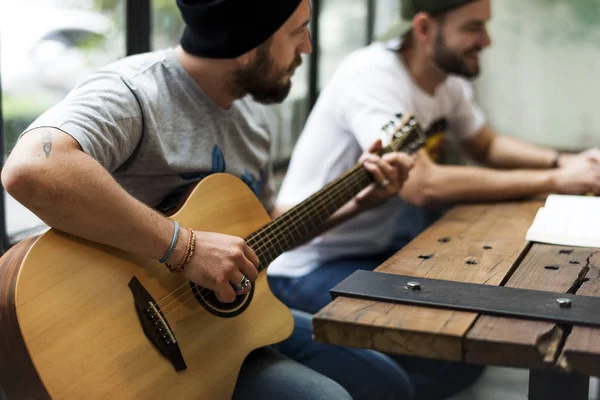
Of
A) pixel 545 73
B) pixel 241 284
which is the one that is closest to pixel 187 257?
pixel 241 284

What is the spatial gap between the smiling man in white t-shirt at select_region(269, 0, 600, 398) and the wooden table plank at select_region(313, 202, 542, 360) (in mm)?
112

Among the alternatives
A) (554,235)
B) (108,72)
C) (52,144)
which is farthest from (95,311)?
(554,235)

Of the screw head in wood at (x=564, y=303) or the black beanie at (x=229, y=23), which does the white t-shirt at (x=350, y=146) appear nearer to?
the black beanie at (x=229, y=23)

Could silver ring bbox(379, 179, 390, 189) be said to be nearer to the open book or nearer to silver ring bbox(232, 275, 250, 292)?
the open book

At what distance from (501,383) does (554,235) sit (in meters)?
1.43

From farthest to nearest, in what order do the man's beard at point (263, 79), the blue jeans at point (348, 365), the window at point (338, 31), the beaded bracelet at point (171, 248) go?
1. the window at point (338, 31)
2. the blue jeans at point (348, 365)
3. the man's beard at point (263, 79)
4. the beaded bracelet at point (171, 248)

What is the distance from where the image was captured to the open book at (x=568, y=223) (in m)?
1.50

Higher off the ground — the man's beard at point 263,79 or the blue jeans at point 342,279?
the man's beard at point 263,79

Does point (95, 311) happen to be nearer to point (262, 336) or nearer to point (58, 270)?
point (58, 270)

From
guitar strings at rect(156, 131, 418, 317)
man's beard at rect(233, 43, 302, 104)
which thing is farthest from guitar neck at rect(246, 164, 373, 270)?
man's beard at rect(233, 43, 302, 104)

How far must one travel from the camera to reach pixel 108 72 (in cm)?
143

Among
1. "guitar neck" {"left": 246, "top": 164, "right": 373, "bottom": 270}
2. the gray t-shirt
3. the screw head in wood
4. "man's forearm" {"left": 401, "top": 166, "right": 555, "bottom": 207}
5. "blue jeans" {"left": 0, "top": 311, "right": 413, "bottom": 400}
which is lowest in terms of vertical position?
"blue jeans" {"left": 0, "top": 311, "right": 413, "bottom": 400}

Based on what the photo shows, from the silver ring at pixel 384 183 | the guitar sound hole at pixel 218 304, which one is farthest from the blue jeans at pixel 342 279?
the guitar sound hole at pixel 218 304

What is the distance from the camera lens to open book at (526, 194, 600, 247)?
1.50 m
